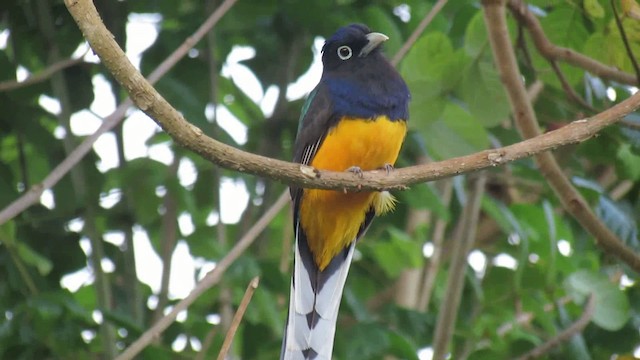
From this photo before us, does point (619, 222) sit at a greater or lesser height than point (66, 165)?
greater

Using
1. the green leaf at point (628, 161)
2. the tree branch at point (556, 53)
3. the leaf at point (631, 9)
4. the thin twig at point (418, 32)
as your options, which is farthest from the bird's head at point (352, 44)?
the leaf at point (631, 9)

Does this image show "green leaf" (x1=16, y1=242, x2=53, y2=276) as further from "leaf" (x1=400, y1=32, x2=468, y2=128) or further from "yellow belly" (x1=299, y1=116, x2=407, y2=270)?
"leaf" (x1=400, y1=32, x2=468, y2=128)

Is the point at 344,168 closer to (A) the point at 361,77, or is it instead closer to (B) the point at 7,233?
(A) the point at 361,77

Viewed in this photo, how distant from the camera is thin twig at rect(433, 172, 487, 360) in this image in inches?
205

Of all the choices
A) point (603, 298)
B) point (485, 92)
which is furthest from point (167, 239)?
point (603, 298)

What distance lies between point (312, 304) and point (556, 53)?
1.47 m

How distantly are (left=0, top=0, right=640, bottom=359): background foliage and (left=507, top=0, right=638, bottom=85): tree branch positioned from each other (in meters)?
0.12

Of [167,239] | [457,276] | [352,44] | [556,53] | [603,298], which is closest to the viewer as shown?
[556,53]

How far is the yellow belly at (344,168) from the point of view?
4.58m

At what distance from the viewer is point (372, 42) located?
5016mm

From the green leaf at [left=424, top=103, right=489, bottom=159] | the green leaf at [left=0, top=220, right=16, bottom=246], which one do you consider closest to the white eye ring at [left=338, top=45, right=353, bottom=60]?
the green leaf at [left=424, top=103, right=489, bottom=159]

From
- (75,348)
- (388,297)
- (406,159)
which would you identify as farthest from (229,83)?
(75,348)

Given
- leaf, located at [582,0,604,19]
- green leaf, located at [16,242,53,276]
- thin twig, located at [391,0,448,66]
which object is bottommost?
green leaf, located at [16,242,53,276]

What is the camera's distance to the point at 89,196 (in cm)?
517
